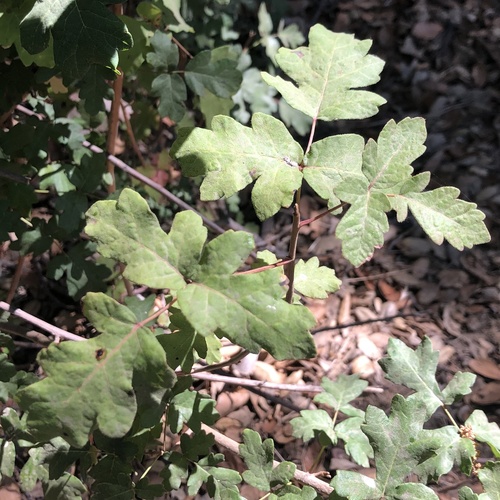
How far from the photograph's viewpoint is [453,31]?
302 cm

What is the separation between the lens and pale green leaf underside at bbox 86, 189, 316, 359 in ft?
2.39

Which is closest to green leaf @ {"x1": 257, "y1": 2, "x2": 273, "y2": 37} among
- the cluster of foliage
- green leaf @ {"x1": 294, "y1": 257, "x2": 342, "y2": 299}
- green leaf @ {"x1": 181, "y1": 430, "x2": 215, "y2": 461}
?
the cluster of foliage

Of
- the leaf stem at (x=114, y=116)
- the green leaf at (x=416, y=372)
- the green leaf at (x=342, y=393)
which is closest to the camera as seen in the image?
the green leaf at (x=416, y=372)

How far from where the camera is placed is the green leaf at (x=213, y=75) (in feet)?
4.97

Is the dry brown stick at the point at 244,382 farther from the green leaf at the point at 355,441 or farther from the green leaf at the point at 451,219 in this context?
the green leaf at the point at 451,219

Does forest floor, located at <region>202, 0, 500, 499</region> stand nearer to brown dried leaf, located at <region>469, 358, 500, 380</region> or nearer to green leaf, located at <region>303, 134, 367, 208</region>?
brown dried leaf, located at <region>469, 358, 500, 380</region>

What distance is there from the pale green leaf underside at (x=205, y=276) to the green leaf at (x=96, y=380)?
0.08 metres

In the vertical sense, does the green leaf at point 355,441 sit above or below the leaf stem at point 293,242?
below

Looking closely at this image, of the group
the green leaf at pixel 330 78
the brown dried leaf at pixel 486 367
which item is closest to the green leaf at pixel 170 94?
the green leaf at pixel 330 78

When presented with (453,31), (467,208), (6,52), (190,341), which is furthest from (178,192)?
(453,31)

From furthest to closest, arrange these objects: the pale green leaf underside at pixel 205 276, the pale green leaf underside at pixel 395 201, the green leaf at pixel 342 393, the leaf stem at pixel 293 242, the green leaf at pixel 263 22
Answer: the green leaf at pixel 263 22 → the green leaf at pixel 342 393 → the leaf stem at pixel 293 242 → the pale green leaf underside at pixel 395 201 → the pale green leaf underside at pixel 205 276

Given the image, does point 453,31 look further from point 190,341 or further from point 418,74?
point 190,341

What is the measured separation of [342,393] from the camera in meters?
1.54

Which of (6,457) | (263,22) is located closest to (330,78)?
(6,457)
